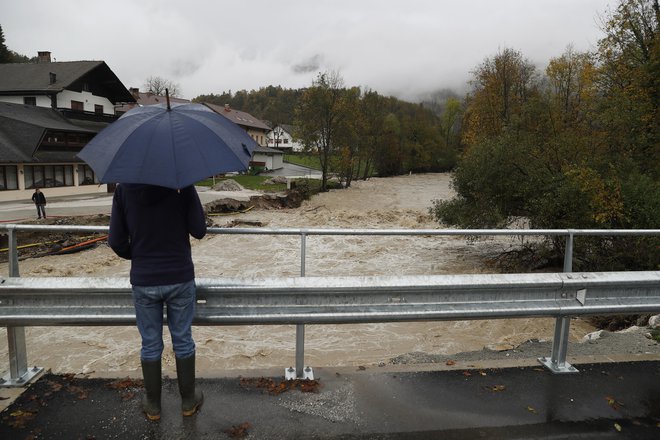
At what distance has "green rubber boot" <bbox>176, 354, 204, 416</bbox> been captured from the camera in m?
3.44

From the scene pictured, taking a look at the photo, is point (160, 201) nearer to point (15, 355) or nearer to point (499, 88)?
point (15, 355)

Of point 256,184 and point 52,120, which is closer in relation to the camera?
point 52,120

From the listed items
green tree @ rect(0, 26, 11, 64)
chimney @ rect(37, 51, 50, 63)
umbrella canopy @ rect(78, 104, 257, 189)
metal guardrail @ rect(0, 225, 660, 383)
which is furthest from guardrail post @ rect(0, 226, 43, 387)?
green tree @ rect(0, 26, 11, 64)

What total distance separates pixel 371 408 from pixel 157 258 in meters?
1.85

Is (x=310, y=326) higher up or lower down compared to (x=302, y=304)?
lower down

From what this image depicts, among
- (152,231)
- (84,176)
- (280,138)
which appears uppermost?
(280,138)

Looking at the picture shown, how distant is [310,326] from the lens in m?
11.6

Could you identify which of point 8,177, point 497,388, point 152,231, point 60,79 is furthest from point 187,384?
point 60,79

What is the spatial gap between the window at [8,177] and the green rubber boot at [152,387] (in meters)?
35.3

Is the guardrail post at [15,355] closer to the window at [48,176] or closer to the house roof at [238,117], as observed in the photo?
the window at [48,176]

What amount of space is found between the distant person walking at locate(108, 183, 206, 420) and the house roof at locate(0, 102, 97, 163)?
112ft

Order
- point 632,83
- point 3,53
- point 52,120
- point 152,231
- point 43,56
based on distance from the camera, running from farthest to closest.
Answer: point 3,53, point 43,56, point 52,120, point 632,83, point 152,231

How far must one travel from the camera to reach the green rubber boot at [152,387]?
134 inches

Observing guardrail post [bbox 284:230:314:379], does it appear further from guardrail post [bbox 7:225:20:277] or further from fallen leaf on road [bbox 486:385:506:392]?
guardrail post [bbox 7:225:20:277]
